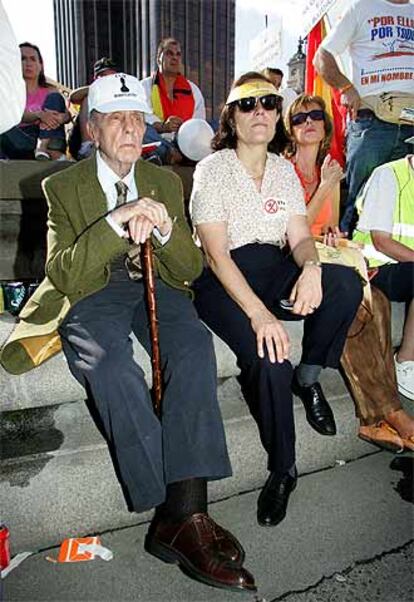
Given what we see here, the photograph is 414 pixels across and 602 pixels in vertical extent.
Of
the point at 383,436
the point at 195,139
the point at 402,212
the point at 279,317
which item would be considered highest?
the point at 195,139

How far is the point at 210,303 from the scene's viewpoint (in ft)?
8.43

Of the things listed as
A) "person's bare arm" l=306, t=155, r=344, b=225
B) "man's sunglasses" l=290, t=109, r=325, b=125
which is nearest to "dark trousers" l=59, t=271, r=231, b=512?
"person's bare arm" l=306, t=155, r=344, b=225

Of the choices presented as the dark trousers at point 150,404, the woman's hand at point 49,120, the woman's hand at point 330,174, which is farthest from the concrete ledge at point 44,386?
the woman's hand at point 49,120

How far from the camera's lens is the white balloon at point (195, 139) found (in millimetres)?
4535

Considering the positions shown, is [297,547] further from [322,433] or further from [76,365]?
[76,365]

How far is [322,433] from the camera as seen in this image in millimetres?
2650

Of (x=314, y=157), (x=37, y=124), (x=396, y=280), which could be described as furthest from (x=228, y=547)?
(x=37, y=124)

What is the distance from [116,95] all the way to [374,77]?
2539 millimetres

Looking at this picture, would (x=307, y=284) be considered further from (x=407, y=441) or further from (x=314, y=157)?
(x=314, y=157)

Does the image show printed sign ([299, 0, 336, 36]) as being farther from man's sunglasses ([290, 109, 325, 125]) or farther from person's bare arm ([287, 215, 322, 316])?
person's bare arm ([287, 215, 322, 316])

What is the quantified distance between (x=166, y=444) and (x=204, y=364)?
358 millimetres

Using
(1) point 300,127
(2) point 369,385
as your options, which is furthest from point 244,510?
(1) point 300,127

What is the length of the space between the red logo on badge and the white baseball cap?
2.68 ft

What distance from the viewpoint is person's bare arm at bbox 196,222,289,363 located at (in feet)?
7.38
